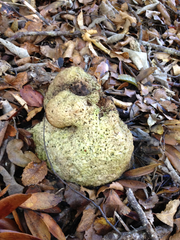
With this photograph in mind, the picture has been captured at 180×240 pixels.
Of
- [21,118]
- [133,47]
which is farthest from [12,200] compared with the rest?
[133,47]

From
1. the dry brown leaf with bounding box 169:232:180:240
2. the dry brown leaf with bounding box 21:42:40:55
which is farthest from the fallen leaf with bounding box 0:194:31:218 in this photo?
the dry brown leaf with bounding box 21:42:40:55

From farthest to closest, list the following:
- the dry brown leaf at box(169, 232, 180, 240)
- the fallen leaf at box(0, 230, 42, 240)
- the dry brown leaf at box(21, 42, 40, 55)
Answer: the dry brown leaf at box(21, 42, 40, 55) → the dry brown leaf at box(169, 232, 180, 240) → the fallen leaf at box(0, 230, 42, 240)

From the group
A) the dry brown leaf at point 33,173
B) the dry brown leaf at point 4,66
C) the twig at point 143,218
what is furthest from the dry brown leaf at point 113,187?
the dry brown leaf at point 4,66

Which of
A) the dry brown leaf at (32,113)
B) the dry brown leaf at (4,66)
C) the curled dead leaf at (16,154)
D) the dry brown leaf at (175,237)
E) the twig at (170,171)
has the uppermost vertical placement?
the dry brown leaf at (4,66)

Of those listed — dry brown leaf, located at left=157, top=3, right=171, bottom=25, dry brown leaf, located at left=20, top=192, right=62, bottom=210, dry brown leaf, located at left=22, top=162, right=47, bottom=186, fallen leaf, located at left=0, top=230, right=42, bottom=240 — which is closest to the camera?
fallen leaf, located at left=0, top=230, right=42, bottom=240

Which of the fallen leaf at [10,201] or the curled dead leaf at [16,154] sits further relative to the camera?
the curled dead leaf at [16,154]

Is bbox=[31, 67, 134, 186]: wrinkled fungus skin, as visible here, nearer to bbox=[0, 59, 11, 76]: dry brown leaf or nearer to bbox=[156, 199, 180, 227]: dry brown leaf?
bbox=[156, 199, 180, 227]: dry brown leaf

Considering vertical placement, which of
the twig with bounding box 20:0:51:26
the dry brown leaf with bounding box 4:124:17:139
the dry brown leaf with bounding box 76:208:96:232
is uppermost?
the twig with bounding box 20:0:51:26

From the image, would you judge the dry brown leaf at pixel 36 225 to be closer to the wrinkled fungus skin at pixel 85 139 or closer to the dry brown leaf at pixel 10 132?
the wrinkled fungus skin at pixel 85 139

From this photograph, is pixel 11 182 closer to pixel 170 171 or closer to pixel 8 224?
pixel 8 224
